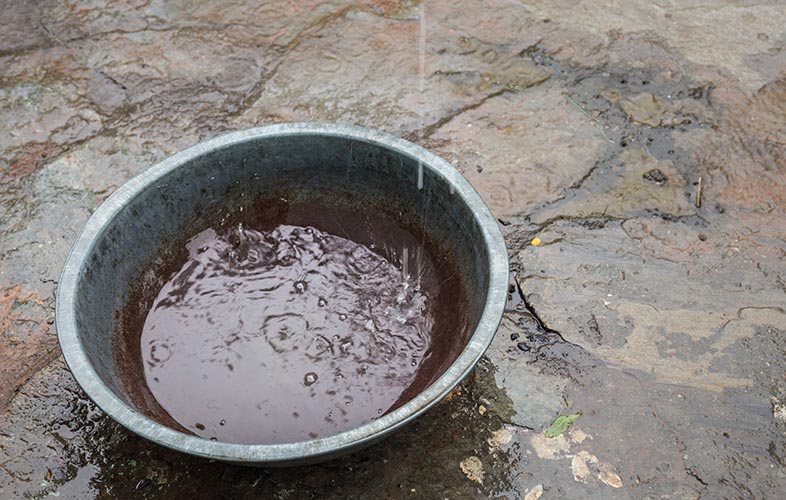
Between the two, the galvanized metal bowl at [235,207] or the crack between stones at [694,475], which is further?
the crack between stones at [694,475]

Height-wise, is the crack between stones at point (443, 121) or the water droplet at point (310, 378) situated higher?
the crack between stones at point (443, 121)

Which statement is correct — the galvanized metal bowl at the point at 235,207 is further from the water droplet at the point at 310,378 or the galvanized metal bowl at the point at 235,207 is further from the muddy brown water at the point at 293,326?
the water droplet at the point at 310,378

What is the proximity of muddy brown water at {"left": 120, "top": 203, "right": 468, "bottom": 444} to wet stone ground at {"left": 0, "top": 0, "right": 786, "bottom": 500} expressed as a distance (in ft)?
0.81

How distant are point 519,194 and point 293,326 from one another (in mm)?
1414

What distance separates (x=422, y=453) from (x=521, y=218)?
4.35 ft

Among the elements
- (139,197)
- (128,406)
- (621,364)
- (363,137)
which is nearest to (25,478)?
(128,406)

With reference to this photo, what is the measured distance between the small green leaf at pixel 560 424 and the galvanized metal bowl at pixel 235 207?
597 mm

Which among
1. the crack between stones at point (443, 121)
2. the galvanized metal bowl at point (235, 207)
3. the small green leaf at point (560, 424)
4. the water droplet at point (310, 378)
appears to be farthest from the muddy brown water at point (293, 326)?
the crack between stones at point (443, 121)

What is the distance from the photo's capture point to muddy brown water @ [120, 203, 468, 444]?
248 centimetres

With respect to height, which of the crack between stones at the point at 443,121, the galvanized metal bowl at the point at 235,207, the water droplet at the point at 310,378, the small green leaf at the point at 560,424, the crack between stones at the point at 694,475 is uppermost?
the galvanized metal bowl at the point at 235,207

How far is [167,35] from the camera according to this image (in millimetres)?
4332

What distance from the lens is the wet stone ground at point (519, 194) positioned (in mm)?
2584

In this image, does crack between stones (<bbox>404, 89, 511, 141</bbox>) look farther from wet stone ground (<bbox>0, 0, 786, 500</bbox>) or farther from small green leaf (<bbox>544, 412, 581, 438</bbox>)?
small green leaf (<bbox>544, 412, 581, 438</bbox>)

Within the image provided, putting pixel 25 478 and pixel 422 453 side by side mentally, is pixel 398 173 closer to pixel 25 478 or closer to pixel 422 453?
pixel 422 453
